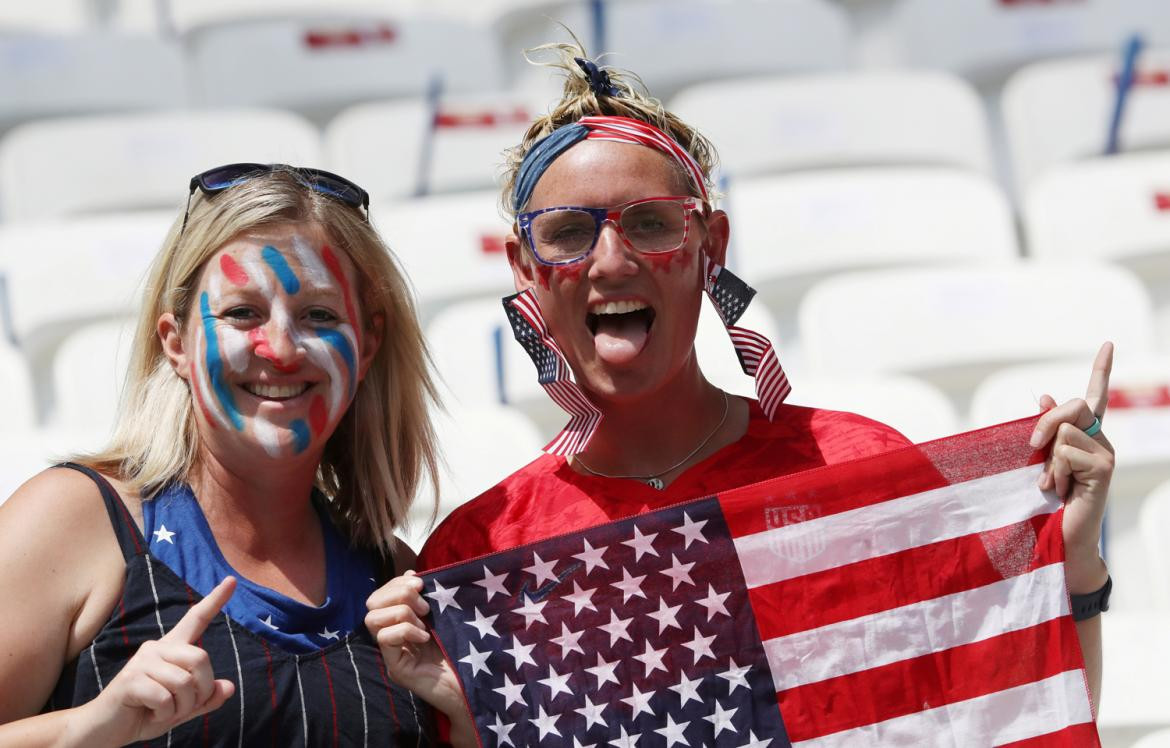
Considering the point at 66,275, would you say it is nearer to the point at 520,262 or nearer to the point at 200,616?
the point at 520,262

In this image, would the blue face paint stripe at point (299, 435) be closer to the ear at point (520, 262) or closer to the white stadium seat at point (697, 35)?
the ear at point (520, 262)

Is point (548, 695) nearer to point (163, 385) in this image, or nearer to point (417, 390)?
point (417, 390)

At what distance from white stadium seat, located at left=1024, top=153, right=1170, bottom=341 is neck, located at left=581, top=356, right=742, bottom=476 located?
286cm

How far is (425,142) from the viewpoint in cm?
511

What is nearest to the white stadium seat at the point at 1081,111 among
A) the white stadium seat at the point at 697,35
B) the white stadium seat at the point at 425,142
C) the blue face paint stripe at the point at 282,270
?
the white stadium seat at the point at 697,35

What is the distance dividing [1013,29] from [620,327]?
428 centimetres

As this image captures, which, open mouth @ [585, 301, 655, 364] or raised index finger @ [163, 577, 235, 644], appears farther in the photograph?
open mouth @ [585, 301, 655, 364]

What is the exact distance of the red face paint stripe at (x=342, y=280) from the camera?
2.42 metres

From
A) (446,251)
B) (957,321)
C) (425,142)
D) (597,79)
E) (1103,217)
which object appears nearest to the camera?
(597,79)

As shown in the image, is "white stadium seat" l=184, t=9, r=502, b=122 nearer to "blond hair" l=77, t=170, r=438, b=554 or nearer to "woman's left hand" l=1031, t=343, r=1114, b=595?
"blond hair" l=77, t=170, r=438, b=554

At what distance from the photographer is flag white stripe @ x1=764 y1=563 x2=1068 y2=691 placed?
225cm

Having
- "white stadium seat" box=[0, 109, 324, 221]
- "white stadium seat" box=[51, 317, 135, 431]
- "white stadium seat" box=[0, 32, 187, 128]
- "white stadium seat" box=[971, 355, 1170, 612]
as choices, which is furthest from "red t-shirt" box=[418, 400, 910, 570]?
"white stadium seat" box=[0, 32, 187, 128]

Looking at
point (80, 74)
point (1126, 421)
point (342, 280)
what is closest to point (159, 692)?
point (342, 280)

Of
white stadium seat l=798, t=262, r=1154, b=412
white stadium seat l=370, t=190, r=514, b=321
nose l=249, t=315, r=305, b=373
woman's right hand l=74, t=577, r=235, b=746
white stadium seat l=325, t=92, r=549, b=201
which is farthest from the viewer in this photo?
white stadium seat l=325, t=92, r=549, b=201
